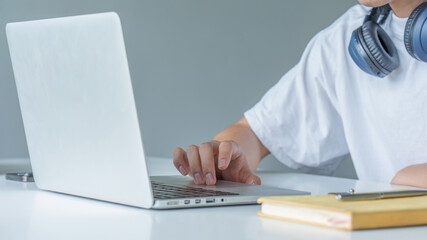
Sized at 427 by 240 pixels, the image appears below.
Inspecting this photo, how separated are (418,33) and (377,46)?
0.12 m

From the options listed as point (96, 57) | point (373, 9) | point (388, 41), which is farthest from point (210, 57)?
point (96, 57)

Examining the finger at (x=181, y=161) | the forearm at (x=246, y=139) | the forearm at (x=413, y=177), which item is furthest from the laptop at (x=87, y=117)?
the forearm at (x=246, y=139)

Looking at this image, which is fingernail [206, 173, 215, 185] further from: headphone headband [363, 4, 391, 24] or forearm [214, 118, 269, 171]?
headphone headband [363, 4, 391, 24]

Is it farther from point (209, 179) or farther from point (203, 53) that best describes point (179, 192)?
point (203, 53)

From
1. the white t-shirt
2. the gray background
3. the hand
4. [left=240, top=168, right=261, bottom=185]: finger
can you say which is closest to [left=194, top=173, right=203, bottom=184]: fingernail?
the hand

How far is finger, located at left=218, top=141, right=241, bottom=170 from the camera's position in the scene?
949mm

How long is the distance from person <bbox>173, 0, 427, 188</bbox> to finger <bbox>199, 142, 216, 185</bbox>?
43 cm

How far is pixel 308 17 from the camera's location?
2.12 metres

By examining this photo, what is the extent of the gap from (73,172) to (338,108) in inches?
37.4

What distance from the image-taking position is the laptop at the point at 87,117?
0.62 meters

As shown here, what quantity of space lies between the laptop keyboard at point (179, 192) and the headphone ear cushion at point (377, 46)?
51 centimetres

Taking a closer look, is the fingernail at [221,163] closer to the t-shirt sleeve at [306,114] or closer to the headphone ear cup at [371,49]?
the headphone ear cup at [371,49]

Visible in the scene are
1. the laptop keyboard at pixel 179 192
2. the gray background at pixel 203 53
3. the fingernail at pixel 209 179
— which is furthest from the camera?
the gray background at pixel 203 53

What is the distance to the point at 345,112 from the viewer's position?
4.91 feet
